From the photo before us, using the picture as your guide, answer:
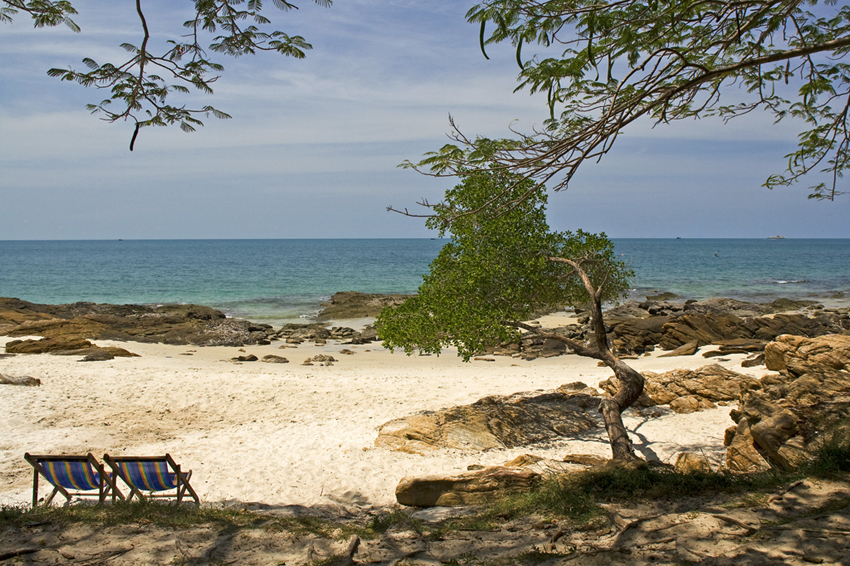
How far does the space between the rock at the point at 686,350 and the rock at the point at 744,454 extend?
11.2 metres

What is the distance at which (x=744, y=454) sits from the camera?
7.37 metres

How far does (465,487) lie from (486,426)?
3471mm

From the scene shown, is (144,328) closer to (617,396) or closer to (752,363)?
(617,396)

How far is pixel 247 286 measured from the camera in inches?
2206

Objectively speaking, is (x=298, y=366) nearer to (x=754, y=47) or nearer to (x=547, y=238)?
(x=547, y=238)

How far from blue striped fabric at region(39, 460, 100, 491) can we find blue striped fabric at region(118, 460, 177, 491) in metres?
0.35

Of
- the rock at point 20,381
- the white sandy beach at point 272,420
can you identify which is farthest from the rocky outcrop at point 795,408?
the rock at point 20,381

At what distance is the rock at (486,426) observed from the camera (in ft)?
→ 33.0

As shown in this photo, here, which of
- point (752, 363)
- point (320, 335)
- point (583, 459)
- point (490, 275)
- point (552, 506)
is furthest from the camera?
point (320, 335)

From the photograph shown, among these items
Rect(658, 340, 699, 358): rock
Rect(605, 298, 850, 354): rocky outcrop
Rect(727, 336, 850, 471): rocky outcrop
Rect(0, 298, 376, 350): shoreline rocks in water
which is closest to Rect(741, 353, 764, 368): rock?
Rect(658, 340, 699, 358): rock

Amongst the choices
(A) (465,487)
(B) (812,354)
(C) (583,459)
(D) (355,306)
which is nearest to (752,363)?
(B) (812,354)

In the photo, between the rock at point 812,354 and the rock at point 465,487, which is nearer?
the rock at point 465,487

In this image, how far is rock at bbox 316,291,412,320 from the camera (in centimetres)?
3534

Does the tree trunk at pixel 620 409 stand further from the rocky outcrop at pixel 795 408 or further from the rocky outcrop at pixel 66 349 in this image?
the rocky outcrop at pixel 66 349
